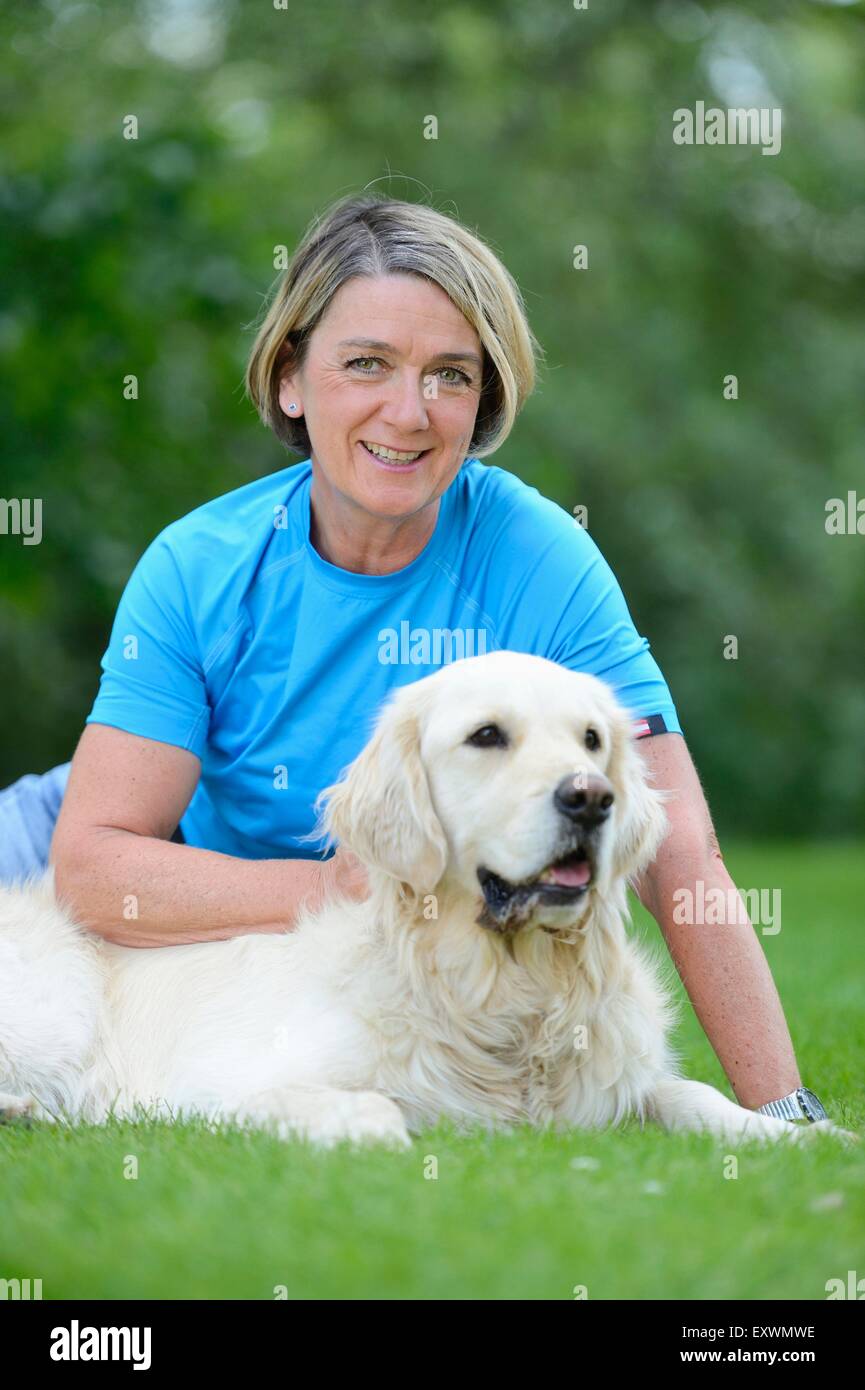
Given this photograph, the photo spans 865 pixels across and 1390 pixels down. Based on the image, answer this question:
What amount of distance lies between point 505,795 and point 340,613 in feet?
3.77

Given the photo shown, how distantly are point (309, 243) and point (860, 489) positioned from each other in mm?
15551

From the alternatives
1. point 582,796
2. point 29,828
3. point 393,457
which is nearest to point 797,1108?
point 582,796

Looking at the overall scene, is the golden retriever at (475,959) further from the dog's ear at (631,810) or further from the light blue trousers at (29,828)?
the light blue trousers at (29,828)

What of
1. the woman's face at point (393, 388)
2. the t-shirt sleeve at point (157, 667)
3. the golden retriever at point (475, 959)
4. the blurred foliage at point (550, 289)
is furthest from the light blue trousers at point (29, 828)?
the blurred foliage at point (550, 289)

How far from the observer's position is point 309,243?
4.28m

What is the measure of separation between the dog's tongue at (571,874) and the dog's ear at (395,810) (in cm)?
27

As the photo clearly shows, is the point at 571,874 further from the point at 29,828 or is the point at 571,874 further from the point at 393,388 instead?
the point at 29,828

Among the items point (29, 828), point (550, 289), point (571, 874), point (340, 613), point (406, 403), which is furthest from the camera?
point (550, 289)

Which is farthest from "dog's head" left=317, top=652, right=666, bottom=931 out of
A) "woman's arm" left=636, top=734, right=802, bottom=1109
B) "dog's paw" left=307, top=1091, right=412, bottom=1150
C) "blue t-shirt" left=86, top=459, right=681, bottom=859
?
"blue t-shirt" left=86, top=459, right=681, bottom=859

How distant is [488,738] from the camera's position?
3.34 meters

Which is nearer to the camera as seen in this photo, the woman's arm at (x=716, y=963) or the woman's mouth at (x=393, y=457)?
the woman's arm at (x=716, y=963)

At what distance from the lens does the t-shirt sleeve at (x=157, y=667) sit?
411cm
